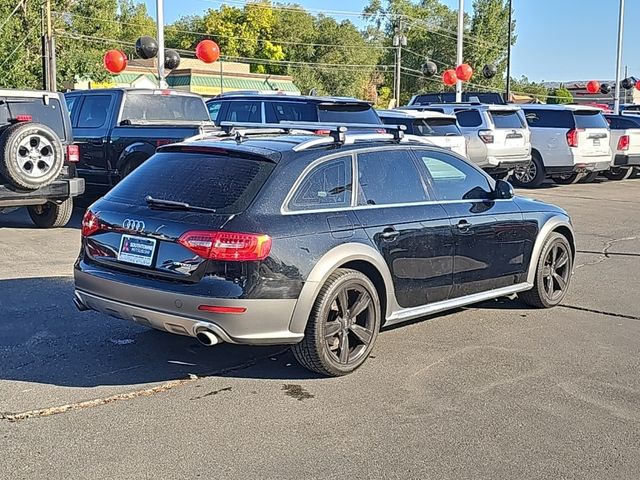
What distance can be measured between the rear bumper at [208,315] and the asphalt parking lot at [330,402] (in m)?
0.38

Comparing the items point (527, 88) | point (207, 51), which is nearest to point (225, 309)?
point (207, 51)

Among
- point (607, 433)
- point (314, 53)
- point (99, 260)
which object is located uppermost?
point (314, 53)

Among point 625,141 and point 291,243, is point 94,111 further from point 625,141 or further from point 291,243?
point 625,141

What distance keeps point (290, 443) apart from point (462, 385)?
1.44 metres

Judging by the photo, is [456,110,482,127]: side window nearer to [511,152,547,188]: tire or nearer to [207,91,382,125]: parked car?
[511,152,547,188]: tire

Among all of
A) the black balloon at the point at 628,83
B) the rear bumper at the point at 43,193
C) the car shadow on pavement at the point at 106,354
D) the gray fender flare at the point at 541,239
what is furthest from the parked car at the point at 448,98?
the car shadow on pavement at the point at 106,354

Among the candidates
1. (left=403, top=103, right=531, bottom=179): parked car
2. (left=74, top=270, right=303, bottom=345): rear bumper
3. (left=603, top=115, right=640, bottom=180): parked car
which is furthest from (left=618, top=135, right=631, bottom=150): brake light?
(left=74, top=270, right=303, bottom=345): rear bumper

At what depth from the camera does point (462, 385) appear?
5250mm

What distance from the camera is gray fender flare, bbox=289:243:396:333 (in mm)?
5074

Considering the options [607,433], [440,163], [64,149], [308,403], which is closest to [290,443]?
[308,403]

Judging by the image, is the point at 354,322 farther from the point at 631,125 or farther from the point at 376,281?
the point at 631,125

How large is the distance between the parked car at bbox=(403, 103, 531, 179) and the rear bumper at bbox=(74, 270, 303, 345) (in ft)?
40.4

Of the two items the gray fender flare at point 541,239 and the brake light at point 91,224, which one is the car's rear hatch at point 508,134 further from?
the brake light at point 91,224

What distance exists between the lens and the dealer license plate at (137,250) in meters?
5.16
